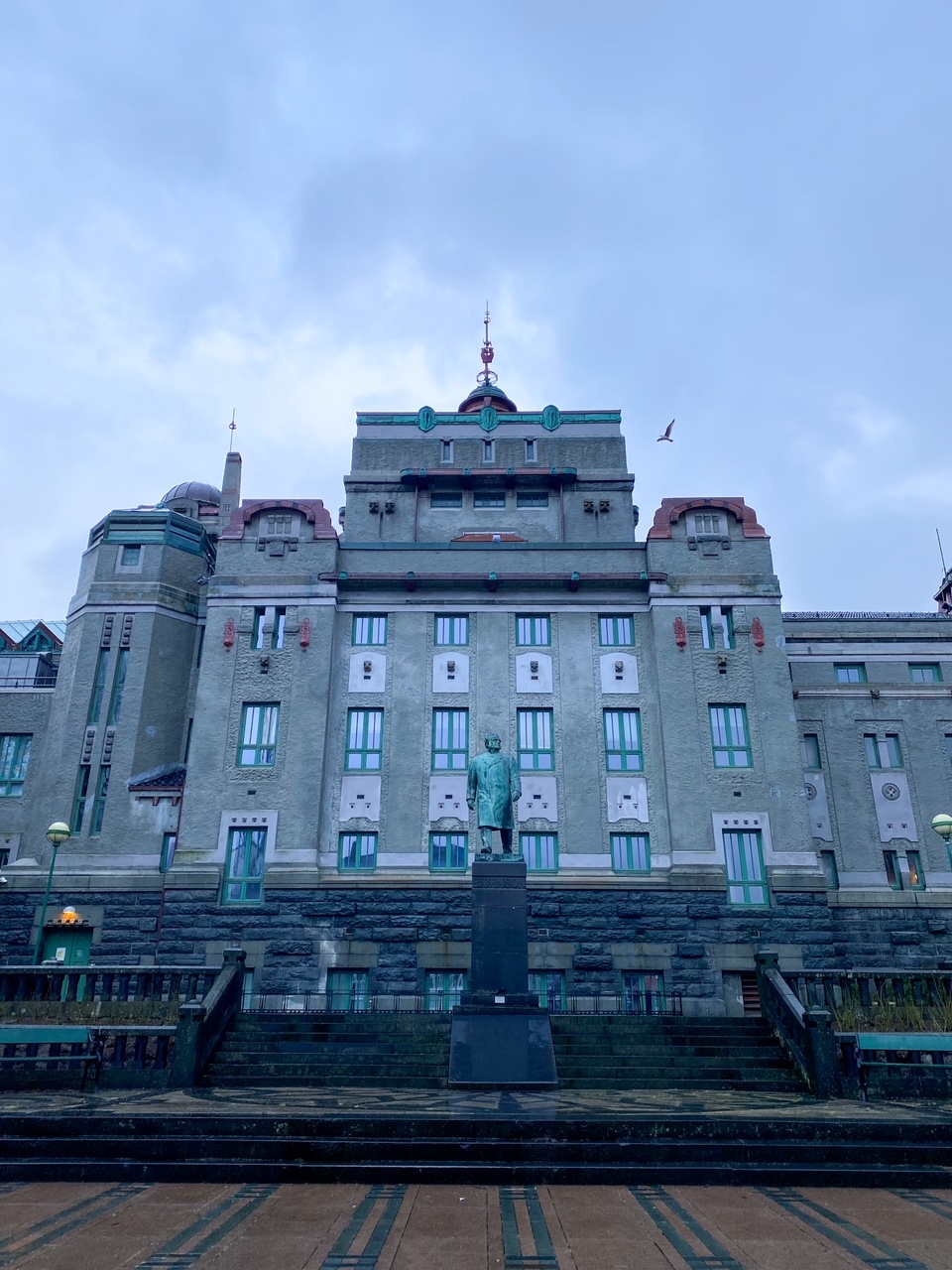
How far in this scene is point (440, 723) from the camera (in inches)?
1219

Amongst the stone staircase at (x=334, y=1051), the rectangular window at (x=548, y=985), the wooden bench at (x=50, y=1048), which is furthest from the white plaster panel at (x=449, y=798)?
the wooden bench at (x=50, y=1048)

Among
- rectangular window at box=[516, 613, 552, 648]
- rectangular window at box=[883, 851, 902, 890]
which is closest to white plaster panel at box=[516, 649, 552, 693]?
rectangular window at box=[516, 613, 552, 648]

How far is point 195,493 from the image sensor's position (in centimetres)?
5359

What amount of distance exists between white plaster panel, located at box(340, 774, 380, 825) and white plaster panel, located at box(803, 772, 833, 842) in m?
15.3

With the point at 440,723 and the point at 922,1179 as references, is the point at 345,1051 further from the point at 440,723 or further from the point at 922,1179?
the point at 440,723

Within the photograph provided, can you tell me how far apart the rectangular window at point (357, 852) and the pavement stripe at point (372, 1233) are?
65.4 feet

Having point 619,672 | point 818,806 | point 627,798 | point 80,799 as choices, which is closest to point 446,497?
point 619,672

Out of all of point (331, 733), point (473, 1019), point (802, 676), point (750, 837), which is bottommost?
point (473, 1019)

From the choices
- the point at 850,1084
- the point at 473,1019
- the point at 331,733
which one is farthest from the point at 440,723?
the point at 850,1084

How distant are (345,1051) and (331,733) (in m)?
14.0

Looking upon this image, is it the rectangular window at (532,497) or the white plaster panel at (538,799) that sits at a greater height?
the rectangular window at (532,497)

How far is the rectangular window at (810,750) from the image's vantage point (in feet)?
110

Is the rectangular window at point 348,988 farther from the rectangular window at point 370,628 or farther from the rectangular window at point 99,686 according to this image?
the rectangular window at point 99,686

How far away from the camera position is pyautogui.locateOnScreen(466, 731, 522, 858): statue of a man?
20.6 metres
